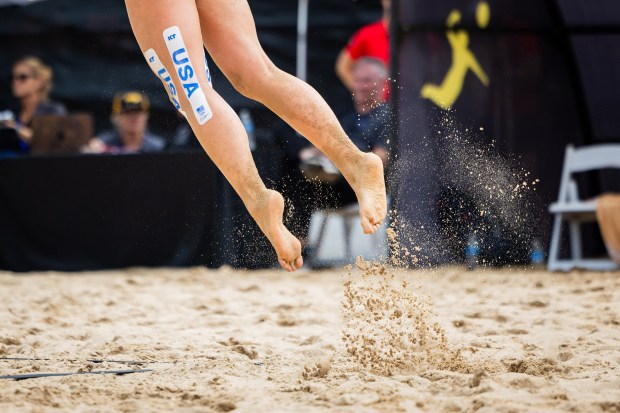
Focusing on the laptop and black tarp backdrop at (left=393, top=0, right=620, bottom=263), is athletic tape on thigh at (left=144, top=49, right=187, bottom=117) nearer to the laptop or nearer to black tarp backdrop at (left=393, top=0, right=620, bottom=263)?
black tarp backdrop at (left=393, top=0, right=620, bottom=263)

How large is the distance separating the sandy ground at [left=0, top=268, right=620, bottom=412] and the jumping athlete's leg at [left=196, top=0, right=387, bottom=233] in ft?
1.36

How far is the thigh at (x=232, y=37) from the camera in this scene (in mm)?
2797

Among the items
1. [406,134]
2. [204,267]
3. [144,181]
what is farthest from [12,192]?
[406,134]

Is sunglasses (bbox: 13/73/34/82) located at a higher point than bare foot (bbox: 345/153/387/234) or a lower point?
higher

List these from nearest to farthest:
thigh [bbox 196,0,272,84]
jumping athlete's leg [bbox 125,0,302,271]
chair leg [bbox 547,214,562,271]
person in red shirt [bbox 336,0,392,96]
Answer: jumping athlete's leg [bbox 125,0,302,271] < thigh [bbox 196,0,272,84] < chair leg [bbox 547,214,562,271] < person in red shirt [bbox 336,0,392,96]

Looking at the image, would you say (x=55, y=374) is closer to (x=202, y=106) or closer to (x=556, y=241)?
(x=202, y=106)

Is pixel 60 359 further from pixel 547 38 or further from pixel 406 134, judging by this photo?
pixel 547 38

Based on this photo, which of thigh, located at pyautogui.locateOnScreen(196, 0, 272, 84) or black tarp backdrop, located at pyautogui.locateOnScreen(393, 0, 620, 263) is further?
black tarp backdrop, located at pyautogui.locateOnScreen(393, 0, 620, 263)

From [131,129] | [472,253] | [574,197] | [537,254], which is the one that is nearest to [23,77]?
[131,129]

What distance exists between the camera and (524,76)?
7.19m

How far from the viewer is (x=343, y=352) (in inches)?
116

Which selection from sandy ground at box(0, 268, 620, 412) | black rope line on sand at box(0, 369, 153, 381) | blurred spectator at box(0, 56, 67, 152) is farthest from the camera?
blurred spectator at box(0, 56, 67, 152)

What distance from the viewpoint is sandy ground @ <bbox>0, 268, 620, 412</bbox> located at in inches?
86.9

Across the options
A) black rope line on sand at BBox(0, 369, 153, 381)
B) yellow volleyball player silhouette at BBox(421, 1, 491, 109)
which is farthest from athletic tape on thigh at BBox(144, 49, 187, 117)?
yellow volleyball player silhouette at BBox(421, 1, 491, 109)
